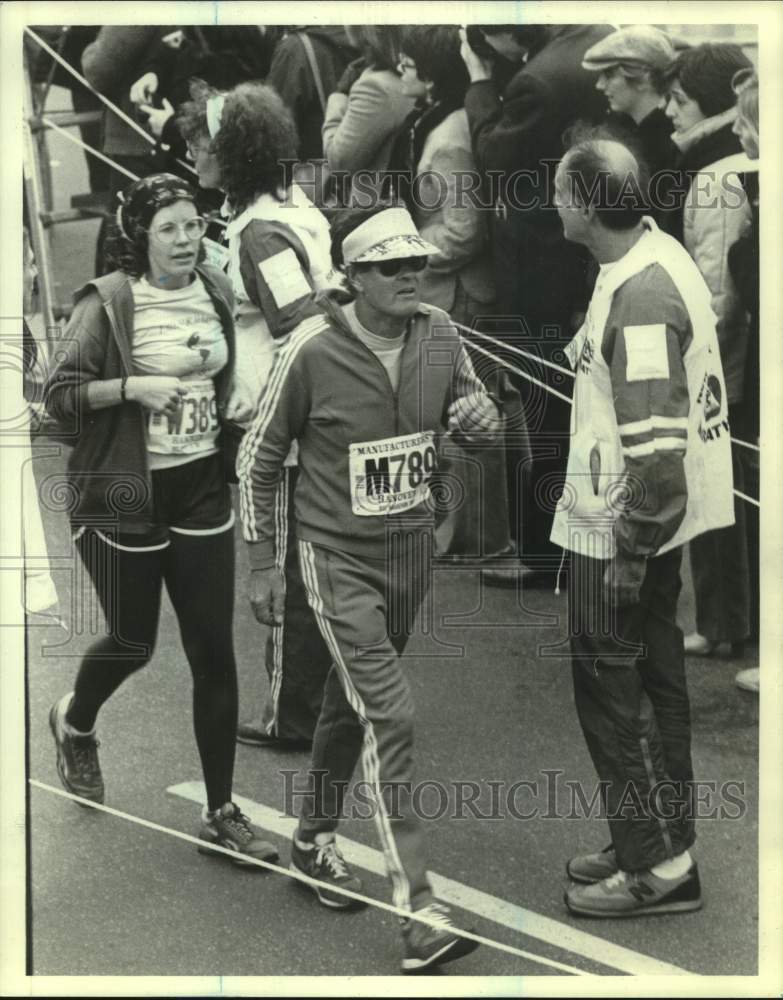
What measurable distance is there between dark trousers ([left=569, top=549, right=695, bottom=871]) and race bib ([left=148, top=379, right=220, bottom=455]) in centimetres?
118

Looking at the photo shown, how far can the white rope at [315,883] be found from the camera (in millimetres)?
4410

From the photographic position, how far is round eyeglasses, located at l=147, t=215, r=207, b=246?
4.45 metres

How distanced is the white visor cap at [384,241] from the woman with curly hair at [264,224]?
0.60ft

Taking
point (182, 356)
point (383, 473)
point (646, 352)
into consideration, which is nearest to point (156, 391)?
point (182, 356)

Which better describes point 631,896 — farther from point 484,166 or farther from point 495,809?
point 484,166

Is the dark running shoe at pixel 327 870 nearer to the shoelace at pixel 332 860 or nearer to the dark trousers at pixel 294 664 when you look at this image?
the shoelace at pixel 332 860

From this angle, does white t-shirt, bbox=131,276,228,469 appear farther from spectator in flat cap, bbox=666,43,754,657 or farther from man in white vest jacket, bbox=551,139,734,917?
spectator in flat cap, bbox=666,43,754,657

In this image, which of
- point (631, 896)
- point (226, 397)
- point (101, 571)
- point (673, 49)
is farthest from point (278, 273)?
point (631, 896)

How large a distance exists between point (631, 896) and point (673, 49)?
8.46 feet

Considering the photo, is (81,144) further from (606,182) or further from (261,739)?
(261,739)

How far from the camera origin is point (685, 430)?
4.25 m

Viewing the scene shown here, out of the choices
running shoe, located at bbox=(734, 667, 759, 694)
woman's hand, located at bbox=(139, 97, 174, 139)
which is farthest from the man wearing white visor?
running shoe, located at bbox=(734, 667, 759, 694)

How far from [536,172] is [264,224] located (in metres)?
0.85

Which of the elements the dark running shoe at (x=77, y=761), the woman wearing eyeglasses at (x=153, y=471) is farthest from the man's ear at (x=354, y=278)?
the dark running shoe at (x=77, y=761)
